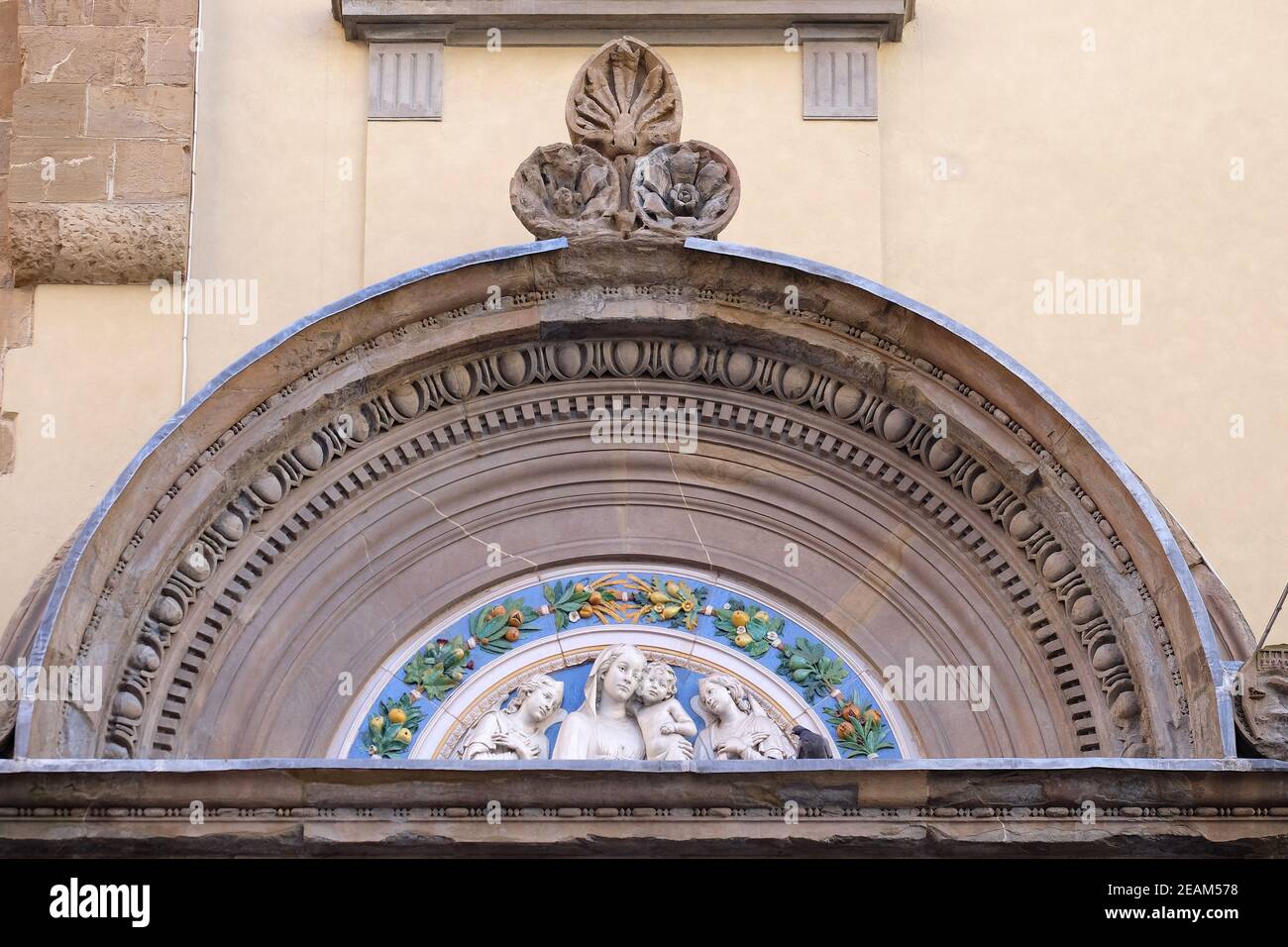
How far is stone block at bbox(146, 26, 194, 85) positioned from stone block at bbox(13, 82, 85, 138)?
1.02ft

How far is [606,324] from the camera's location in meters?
9.49

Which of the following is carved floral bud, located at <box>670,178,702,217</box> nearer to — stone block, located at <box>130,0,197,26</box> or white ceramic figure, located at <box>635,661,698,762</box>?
white ceramic figure, located at <box>635,661,698,762</box>

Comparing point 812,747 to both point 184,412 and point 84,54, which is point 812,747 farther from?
point 84,54

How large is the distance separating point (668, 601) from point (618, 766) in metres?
1.63

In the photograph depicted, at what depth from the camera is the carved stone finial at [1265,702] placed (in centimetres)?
822

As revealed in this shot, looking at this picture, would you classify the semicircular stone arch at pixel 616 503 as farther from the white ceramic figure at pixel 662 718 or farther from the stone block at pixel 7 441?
the stone block at pixel 7 441

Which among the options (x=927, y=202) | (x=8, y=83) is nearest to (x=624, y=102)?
(x=927, y=202)

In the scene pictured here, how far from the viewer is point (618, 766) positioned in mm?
8000

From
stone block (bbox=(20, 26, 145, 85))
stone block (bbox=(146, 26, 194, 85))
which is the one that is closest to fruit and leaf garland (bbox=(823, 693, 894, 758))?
stone block (bbox=(146, 26, 194, 85))

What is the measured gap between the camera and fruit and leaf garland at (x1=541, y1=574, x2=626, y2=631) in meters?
9.53

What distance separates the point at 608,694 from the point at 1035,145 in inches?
126

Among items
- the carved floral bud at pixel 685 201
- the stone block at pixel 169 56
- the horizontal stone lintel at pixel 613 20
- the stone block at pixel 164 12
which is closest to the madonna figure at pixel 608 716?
the carved floral bud at pixel 685 201
